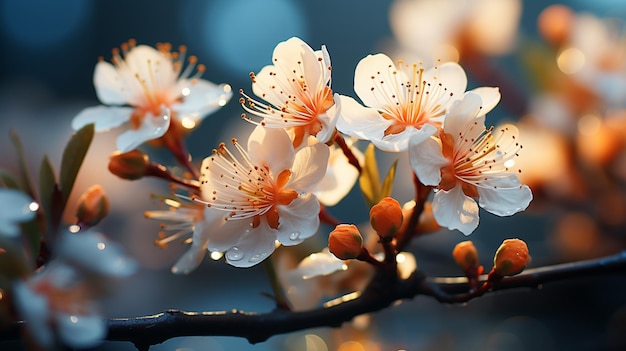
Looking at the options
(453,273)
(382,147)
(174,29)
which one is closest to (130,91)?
(382,147)

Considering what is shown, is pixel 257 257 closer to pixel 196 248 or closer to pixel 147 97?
pixel 196 248

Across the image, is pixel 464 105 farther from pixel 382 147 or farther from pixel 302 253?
pixel 302 253

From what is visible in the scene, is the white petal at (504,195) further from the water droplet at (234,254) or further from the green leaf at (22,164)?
the green leaf at (22,164)

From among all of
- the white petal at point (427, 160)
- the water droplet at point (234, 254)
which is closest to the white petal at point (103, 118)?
the water droplet at point (234, 254)

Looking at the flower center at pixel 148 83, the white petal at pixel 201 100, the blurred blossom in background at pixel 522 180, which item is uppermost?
the flower center at pixel 148 83

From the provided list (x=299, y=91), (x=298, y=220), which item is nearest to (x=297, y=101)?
(x=299, y=91)

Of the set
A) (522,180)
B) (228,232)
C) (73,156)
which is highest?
(73,156)
